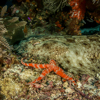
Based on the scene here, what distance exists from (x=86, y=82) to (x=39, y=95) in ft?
5.29

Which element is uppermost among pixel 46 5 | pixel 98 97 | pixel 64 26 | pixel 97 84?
pixel 46 5

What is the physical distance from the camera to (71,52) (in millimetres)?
4039

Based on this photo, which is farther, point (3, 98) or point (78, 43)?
point (78, 43)

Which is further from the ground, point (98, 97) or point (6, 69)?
point (6, 69)

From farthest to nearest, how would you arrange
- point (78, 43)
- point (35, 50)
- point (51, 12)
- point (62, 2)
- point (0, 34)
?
1. point (51, 12)
2. point (62, 2)
3. point (78, 43)
4. point (35, 50)
5. point (0, 34)

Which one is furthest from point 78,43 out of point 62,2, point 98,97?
point 62,2

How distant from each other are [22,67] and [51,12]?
5317mm

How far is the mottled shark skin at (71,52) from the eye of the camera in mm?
3674

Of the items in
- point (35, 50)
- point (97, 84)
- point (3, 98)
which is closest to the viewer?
point (3, 98)

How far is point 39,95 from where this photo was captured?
2676 millimetres

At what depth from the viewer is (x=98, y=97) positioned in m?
2.64

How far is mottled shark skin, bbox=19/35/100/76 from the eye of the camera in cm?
367

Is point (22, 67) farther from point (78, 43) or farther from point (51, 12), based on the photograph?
point (51, 12)

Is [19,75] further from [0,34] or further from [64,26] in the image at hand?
[64,26]
